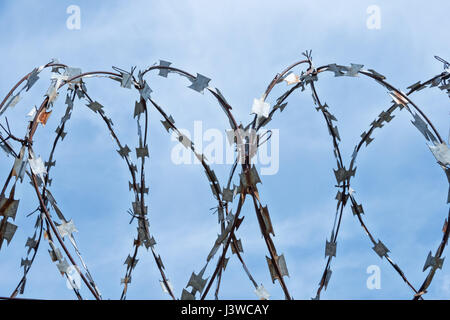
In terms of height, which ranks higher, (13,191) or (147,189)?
(147,189)

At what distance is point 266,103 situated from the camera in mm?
7887

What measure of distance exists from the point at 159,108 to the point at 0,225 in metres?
2.96

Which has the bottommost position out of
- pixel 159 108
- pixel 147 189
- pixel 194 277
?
pixel 194 277

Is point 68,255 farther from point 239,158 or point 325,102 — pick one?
point 325,102

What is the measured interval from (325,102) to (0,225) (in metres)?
5.42

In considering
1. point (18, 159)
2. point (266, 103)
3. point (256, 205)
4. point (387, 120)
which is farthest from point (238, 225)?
point (387, 120)

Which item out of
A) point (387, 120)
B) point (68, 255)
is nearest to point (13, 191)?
point (68, 255)

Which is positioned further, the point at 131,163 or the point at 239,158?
the point at 131,163

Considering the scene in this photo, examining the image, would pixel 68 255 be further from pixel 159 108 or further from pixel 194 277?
pixel 159 108
